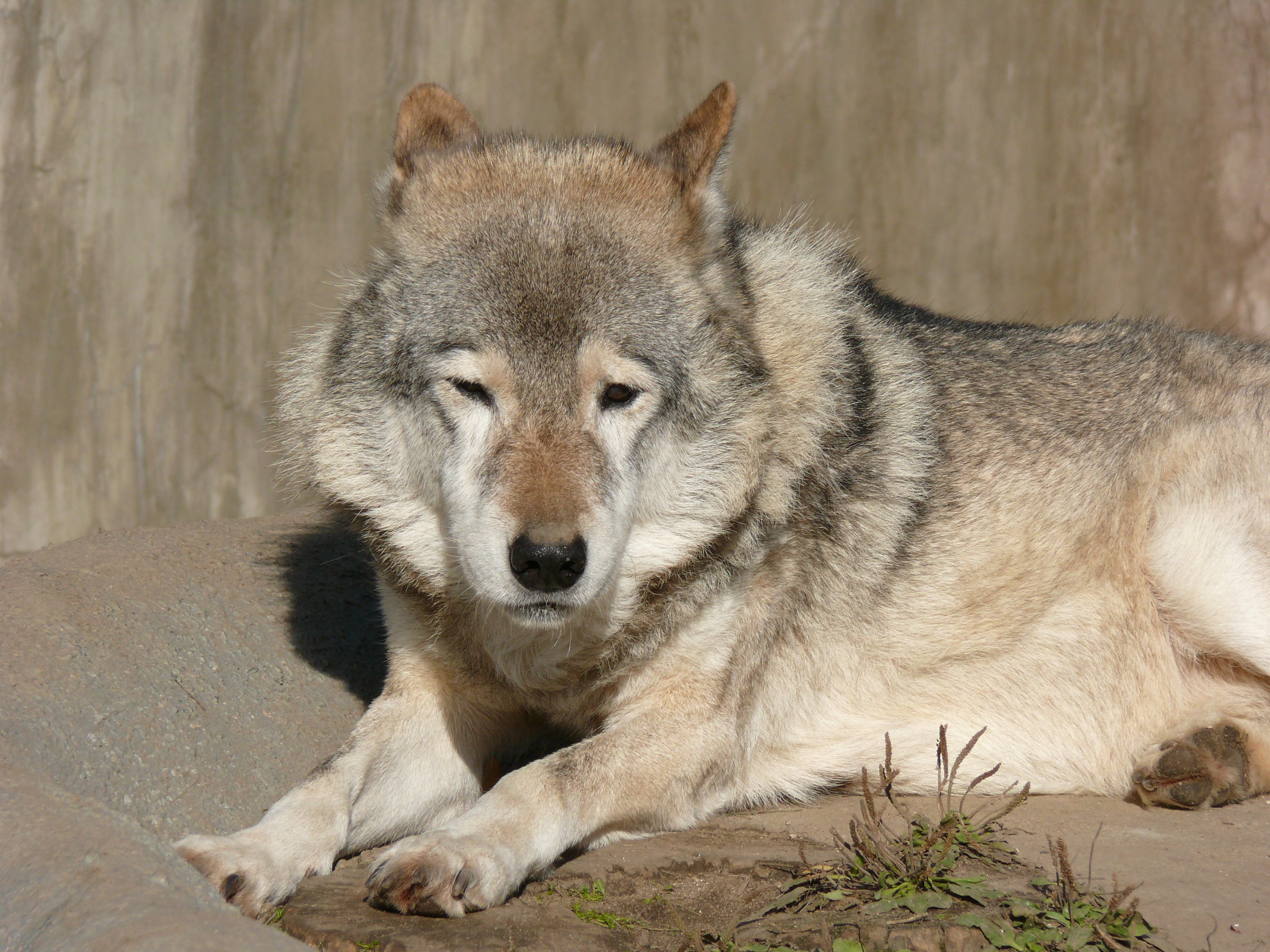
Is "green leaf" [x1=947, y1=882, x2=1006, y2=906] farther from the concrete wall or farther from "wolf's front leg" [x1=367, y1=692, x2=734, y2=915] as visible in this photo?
the concrete wall

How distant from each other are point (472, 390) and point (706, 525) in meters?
0.77

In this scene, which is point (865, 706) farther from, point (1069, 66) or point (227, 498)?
point (1069, 66)

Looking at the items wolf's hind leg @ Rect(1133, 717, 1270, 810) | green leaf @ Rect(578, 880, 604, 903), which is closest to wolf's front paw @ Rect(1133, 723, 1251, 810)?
wolf's hind leg @ Rect(1133, 717, 1270, 810)

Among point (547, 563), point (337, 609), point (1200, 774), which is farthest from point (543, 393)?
point (1200, 774)

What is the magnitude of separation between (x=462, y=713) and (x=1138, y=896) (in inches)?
74.2

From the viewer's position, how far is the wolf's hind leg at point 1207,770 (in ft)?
11.3

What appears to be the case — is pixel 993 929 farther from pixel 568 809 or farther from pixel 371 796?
pixel 371 796

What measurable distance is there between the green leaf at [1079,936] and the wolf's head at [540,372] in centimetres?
127

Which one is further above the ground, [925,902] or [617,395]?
[617,395]

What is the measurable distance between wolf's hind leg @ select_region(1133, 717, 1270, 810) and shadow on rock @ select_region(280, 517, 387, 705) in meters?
2.70

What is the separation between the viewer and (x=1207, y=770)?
344cm

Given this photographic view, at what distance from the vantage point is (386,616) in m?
3.43

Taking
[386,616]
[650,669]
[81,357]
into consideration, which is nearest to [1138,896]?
[650,669]

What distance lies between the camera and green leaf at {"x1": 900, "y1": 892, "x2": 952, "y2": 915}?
2416 mm
